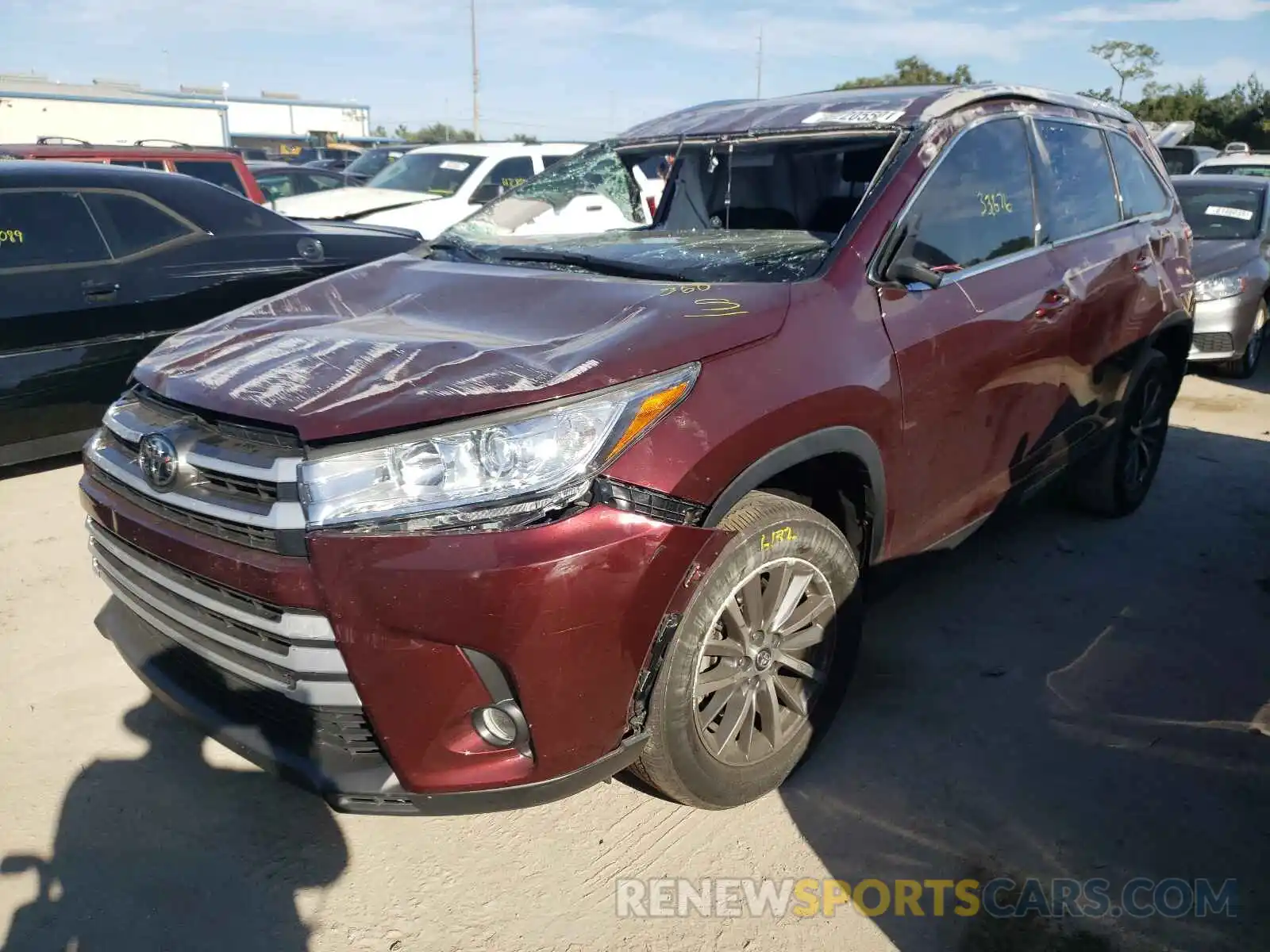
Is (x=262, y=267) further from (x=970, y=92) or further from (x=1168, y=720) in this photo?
(x=1168, y=720)

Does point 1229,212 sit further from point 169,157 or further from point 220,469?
point 169,157

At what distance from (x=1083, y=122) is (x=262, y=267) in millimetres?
4286

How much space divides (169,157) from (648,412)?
985 centimetres

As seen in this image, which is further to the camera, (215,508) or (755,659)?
(755,659)

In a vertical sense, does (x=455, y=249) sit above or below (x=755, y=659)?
above

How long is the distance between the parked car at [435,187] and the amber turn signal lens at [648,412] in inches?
309

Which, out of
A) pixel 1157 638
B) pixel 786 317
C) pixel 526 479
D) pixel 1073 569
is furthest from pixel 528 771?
pixel 1073 569

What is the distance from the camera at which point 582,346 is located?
228cm

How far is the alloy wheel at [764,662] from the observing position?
2.46 metres

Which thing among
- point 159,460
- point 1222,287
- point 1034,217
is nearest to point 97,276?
point 159,460

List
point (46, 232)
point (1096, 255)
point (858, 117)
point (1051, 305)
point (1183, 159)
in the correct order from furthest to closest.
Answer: point (1183, 159)
point (46, 232)
point (1096, 255)
point (1051, 305)
point (858, 117)

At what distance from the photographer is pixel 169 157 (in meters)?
10.1

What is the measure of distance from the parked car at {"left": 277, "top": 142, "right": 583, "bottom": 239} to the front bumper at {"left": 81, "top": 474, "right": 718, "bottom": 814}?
312 inches

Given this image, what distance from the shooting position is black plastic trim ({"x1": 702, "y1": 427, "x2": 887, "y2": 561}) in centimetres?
228
